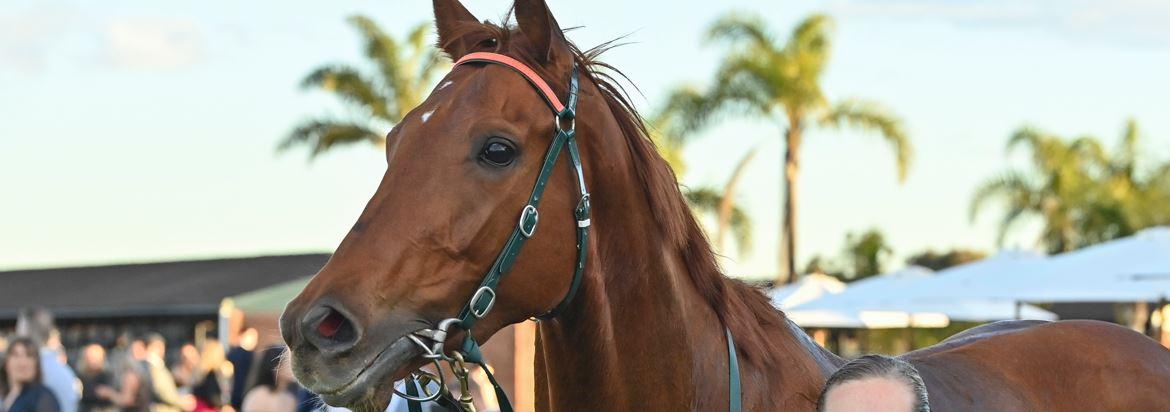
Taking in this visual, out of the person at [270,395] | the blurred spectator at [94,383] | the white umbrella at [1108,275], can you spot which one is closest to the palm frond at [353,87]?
the blurred spectator at [94,383]

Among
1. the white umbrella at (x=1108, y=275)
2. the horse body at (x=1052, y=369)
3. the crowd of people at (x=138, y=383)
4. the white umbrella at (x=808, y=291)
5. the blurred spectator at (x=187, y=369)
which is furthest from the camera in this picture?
the blurred spectator at (x=187, y=369)

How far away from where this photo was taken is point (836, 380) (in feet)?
9.44

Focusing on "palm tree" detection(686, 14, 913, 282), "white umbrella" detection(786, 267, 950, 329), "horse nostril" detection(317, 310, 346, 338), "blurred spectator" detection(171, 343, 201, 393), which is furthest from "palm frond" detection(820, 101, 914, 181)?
"horse nostril" detection(317, 310, 346, 338)

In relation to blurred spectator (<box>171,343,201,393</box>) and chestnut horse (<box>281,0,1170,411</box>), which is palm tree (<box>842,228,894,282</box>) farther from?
chestnut horse (<box>281,0,1170,411</box>)

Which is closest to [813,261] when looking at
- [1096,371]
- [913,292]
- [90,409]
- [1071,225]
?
[1071,225]

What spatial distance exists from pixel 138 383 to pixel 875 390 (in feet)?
36.2

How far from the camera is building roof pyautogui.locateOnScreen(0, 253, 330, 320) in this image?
114 ft

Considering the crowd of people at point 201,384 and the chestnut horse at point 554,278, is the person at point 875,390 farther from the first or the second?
the chestnut horse at point 554,278

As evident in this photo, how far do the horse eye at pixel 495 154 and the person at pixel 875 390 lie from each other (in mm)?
806

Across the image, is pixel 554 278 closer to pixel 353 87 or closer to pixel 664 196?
pixel 664 196

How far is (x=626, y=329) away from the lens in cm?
320

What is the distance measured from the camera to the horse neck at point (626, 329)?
3.16 m

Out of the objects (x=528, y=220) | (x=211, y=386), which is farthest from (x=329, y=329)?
(x=211, y=386)

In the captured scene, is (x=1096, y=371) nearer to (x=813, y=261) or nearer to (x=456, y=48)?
(x=456, y=48)
